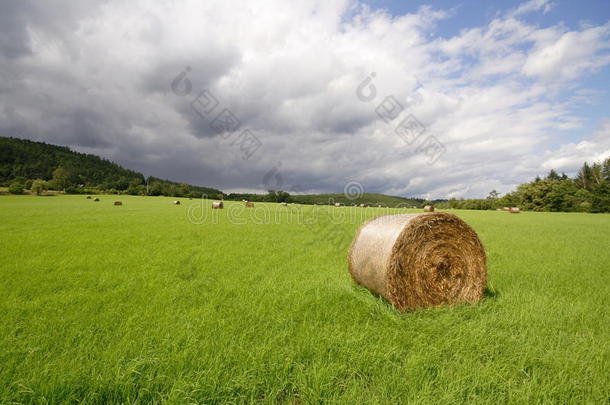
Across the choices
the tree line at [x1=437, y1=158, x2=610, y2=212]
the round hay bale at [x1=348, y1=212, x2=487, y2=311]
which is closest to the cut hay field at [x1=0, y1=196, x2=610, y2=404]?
the round hay bale at [x1=348, y1=212, x2=487, y2=311]

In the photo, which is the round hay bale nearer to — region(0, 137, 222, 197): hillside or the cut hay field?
the cut hay field

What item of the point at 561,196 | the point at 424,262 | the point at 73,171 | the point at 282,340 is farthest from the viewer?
the point at 73,171

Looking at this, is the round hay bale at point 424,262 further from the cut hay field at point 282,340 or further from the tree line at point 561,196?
the tree line at point 561,196

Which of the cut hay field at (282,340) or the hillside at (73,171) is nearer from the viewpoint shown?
the cut hay field at (282,340)

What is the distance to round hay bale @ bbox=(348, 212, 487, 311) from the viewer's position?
17.2ft

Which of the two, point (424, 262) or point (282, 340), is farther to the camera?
point (424, 262)

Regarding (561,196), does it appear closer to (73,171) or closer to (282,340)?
(282,340)

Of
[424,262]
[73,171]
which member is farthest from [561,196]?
[73,171]

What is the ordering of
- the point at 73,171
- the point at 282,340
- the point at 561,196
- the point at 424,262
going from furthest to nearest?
the point at 73,171
the point at 561,196
the point at 424,262
the point at 282,340

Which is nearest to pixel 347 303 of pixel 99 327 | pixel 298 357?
pixel 298 357

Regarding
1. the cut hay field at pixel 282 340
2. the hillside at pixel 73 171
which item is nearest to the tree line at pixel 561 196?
the cut hay field at pixel 282 340

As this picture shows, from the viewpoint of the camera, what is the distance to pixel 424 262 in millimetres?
5453

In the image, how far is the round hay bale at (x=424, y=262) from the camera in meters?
5.23

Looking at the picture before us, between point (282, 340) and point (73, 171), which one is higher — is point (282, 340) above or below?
below
